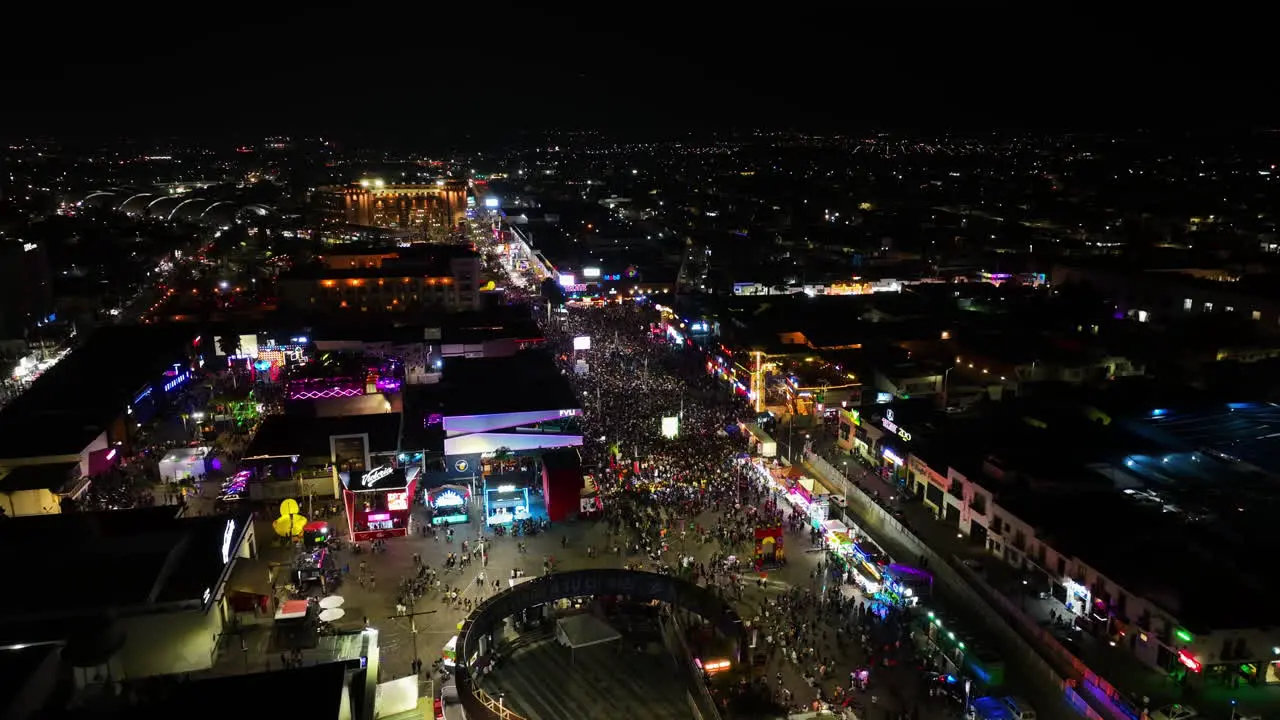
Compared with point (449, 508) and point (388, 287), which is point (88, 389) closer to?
point (449, 508)

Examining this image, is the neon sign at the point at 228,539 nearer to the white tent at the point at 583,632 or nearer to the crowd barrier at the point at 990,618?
the white tent at the point at 583,632

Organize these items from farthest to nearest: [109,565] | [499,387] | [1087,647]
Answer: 1. [499,387]
2. [1087,647]
3. [109,565]

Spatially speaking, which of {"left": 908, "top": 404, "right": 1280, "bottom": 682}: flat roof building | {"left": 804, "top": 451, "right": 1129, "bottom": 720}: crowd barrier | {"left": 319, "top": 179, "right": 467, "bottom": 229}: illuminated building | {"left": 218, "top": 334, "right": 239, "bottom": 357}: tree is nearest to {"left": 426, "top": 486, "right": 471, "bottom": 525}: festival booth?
{"left": 804, "top": 451, "right": 1129, "bottom": 720}: crowd barrier

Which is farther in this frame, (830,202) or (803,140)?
(803,140)

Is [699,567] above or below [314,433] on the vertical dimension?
below

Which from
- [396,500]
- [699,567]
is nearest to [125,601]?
[396,500]

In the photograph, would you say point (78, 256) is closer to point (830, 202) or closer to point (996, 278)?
point (996, 278)

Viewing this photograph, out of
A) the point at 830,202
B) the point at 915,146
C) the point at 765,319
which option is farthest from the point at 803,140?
the point at 765,319
